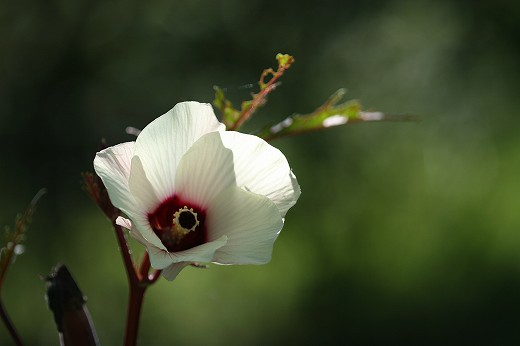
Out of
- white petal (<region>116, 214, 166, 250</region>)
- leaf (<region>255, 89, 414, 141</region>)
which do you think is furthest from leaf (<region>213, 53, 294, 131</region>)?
white petal (<region>116, 214, 166, 250</region>)

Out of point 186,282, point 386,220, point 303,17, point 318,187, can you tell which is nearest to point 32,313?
point 186,282

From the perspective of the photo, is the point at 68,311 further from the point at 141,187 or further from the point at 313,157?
the point at 313,157

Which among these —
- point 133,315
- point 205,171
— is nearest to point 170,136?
point 205,171

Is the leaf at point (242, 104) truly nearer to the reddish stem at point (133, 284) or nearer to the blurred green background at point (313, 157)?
the reddish stem at point (133, 284)

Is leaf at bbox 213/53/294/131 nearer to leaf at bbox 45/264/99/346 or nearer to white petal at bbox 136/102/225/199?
white petal at bbox 136/102/225/199

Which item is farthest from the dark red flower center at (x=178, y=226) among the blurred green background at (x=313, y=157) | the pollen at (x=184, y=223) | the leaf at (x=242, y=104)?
the blurred green background at (x=313, y=157)

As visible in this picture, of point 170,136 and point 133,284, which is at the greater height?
point 170,136
